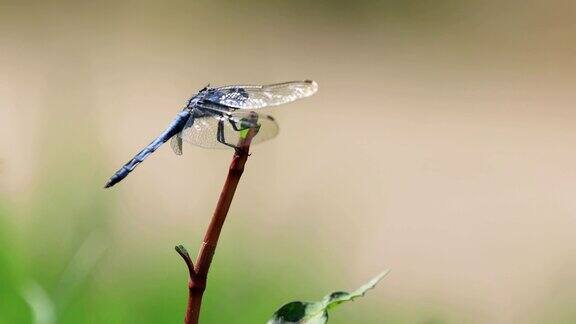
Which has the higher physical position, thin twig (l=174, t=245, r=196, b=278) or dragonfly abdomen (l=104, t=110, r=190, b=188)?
dragonfly abdomen (l=104, t=110, r=190, b=188)

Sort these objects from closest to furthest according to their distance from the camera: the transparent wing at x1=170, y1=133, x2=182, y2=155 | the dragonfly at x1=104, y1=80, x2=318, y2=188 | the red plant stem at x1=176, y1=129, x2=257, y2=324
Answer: the red plant stem at x1=176, y1=129, x2=257, y2=324, the dragonfly at x1=104, y1=80, x2=318, y2=188, the transparent wing at x1=170, y1=133, x2=182, y2=155

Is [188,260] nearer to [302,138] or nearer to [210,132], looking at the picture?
[210,132]

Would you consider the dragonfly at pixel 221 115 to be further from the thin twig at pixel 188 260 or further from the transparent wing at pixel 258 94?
the thin twig at pixel 188 260

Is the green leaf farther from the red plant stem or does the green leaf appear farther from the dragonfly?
the dragonfly

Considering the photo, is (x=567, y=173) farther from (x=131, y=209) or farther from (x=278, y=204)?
(x=131, y=209)

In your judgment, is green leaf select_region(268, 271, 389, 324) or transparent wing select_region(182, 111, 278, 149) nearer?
green leaf select_region(268, 271, 389, 324)

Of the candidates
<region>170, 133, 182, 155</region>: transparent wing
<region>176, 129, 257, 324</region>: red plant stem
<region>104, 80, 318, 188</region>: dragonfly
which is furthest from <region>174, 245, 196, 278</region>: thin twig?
<region>170, 133, 182, 155</region>: transparent wing

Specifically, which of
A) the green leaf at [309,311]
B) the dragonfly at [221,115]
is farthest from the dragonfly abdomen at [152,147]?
the green leaf at [309,311]

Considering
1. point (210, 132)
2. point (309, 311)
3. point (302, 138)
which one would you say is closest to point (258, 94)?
point (210, 132)
